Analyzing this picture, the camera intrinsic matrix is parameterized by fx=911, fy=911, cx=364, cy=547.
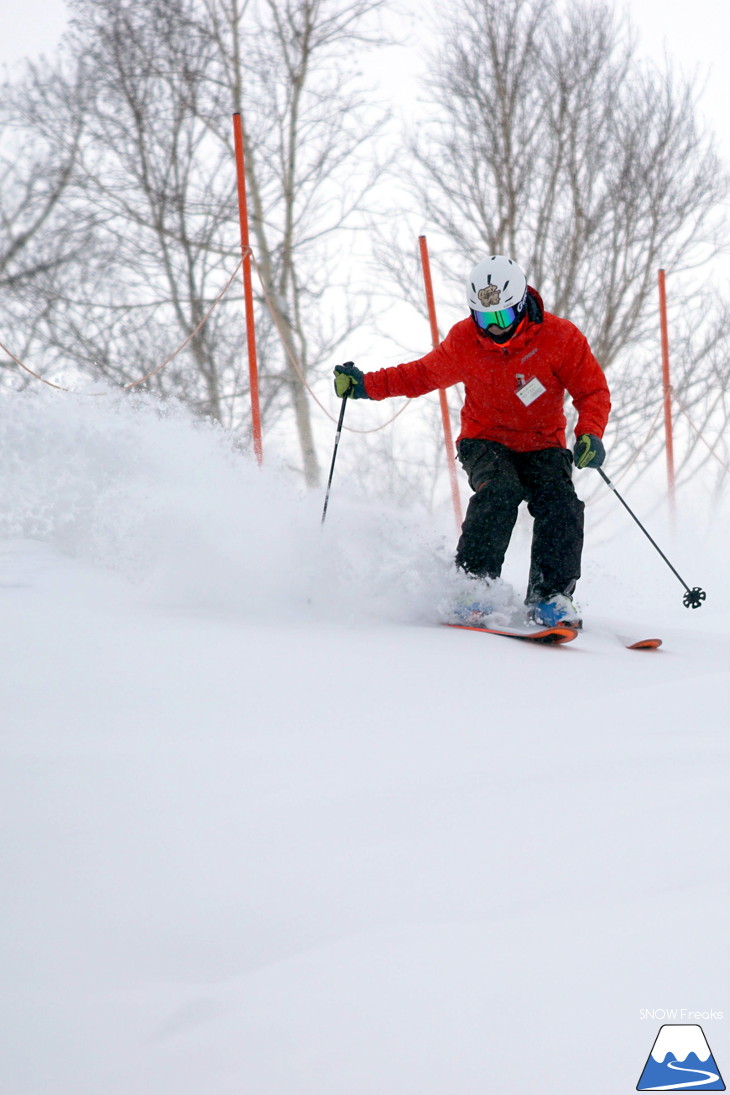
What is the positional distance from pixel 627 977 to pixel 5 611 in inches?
72.1

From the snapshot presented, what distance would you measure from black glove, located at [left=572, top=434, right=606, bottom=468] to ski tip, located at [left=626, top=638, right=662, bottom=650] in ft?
2.13

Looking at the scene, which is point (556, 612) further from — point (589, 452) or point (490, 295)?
point (490, 295)

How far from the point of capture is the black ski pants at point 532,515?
327 cm

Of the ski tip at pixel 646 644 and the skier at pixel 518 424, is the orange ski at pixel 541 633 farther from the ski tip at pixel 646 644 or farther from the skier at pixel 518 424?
the ski tip at pixel 646 644

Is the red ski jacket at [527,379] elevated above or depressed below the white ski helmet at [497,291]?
below

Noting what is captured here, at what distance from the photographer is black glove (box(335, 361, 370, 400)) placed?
11.7ft

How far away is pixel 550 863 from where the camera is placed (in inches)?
51.5

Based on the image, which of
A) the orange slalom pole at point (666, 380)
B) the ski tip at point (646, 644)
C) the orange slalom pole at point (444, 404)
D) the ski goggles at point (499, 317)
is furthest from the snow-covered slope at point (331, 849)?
the orange slalom pole at point (666, 380)

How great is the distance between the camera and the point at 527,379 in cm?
338

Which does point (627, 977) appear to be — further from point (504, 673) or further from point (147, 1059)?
point (504, 673)

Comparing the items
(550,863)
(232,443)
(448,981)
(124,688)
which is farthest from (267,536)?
(448,981)

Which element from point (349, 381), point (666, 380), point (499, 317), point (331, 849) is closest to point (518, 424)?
point (499, 317)

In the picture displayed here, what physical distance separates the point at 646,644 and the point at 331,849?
213 centimetres

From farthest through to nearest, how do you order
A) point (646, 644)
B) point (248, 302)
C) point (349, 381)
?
1. point (248, 302)
2. point (349, 381)
3. point (646, 644)
